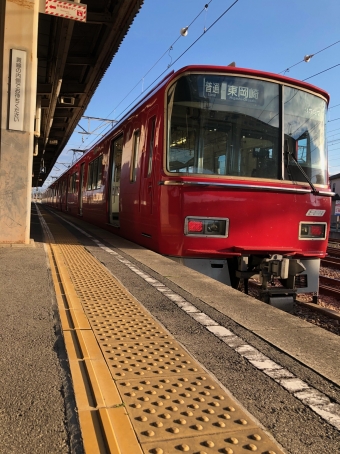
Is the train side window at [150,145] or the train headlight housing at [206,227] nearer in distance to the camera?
the train headlight housing at [206,227]

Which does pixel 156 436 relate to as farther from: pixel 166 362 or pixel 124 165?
pixel 124 165

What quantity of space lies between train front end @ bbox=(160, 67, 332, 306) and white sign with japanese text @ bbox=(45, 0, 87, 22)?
2.39 metres

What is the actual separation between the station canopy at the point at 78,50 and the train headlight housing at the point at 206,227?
5.35 metres

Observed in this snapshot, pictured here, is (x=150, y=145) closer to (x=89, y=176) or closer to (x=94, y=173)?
(x=94, y=173)

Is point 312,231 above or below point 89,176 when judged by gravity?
below

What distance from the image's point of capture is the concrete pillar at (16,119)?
20.7 feet

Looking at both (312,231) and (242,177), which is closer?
(242,177)

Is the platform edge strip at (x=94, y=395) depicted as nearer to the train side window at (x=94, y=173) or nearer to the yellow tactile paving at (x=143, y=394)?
the yellow tactile paving at (x=143, y=394)

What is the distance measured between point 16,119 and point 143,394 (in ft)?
18.2

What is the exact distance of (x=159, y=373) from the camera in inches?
89.7

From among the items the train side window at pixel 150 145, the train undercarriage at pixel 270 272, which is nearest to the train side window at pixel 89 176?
the train side window at pixel 150 145

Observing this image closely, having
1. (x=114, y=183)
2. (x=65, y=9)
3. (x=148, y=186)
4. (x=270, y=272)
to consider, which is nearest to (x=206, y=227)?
(x=270, y=272)

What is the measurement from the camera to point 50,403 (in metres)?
1.89

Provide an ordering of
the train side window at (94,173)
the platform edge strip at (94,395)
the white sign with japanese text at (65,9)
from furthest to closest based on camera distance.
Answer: the train side window at (94,173), the white sign with japanese text at (65,9), the platform edge strip at (94,395)
